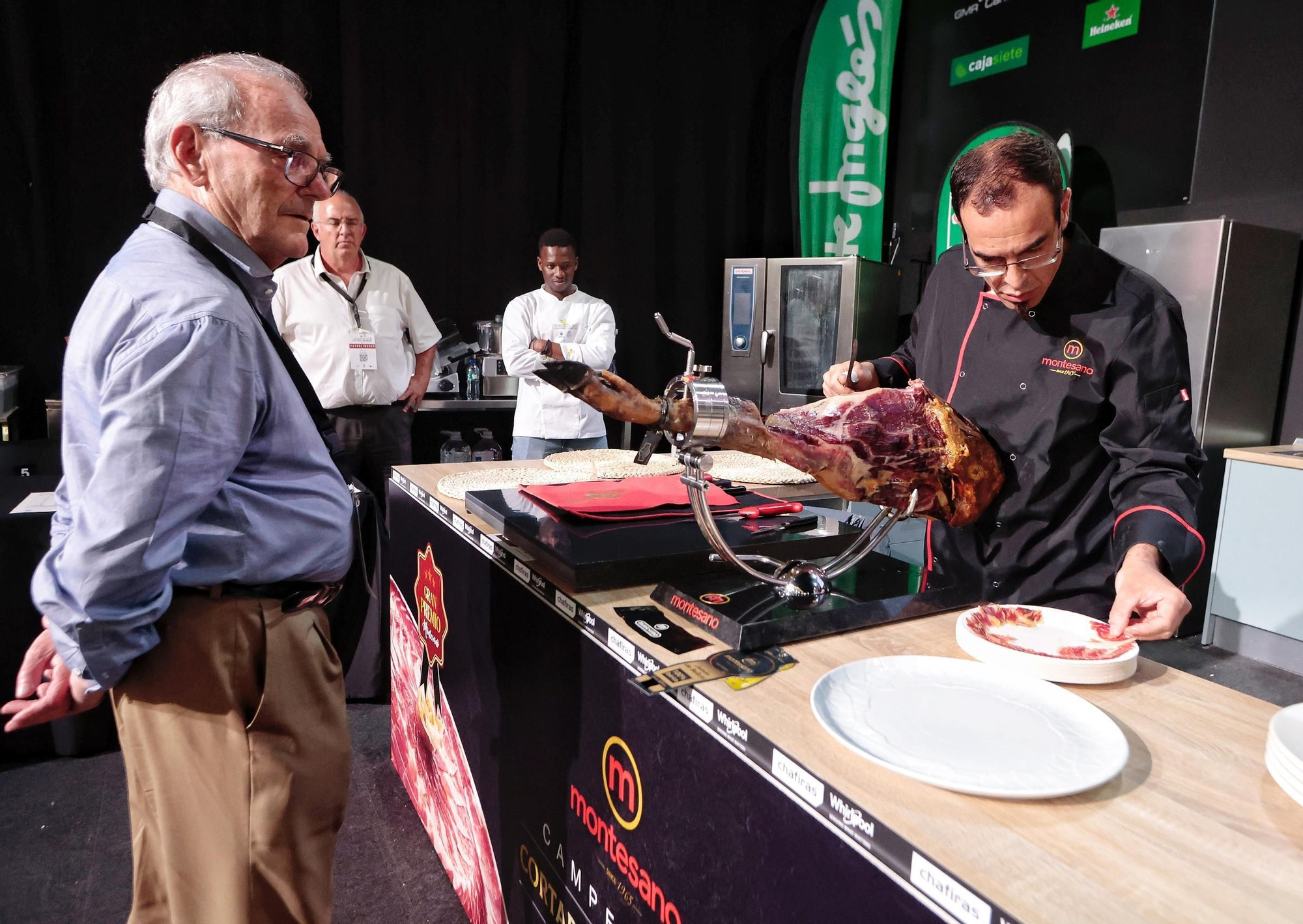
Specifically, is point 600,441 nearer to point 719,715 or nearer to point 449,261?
point 449,261

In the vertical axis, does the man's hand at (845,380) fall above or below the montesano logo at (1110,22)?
below

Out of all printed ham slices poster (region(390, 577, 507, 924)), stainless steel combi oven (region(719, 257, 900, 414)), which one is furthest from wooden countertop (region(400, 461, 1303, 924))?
stainless steel combi oven (region(719, 257, 900, 414))

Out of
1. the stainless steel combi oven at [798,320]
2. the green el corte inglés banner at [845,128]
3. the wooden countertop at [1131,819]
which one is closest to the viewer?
the wooden countertop at [1131,819]

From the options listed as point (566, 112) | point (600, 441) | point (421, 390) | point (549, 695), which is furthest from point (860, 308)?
point (549, 695)

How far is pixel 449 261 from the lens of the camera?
15.1 ft

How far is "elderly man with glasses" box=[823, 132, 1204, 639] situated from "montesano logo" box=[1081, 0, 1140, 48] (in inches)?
143

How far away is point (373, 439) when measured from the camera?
3.46 metres

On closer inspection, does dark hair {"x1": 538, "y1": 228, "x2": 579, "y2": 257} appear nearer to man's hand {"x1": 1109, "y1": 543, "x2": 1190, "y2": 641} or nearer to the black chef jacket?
the black chef jacket

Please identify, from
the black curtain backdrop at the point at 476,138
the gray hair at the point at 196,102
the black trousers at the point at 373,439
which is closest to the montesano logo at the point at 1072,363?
the gray hair at the point at 196,102

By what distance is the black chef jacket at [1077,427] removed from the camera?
4.18 feet

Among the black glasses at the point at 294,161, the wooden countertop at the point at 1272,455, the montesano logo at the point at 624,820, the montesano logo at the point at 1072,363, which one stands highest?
the black glasses at the point at 294,161

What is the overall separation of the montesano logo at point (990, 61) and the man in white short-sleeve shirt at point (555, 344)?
9.44 feet

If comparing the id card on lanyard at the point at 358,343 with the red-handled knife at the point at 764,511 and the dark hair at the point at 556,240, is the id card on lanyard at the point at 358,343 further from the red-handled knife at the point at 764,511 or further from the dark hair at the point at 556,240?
the red-handled knife at the point at 764,511

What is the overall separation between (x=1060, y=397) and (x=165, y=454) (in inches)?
53.0
